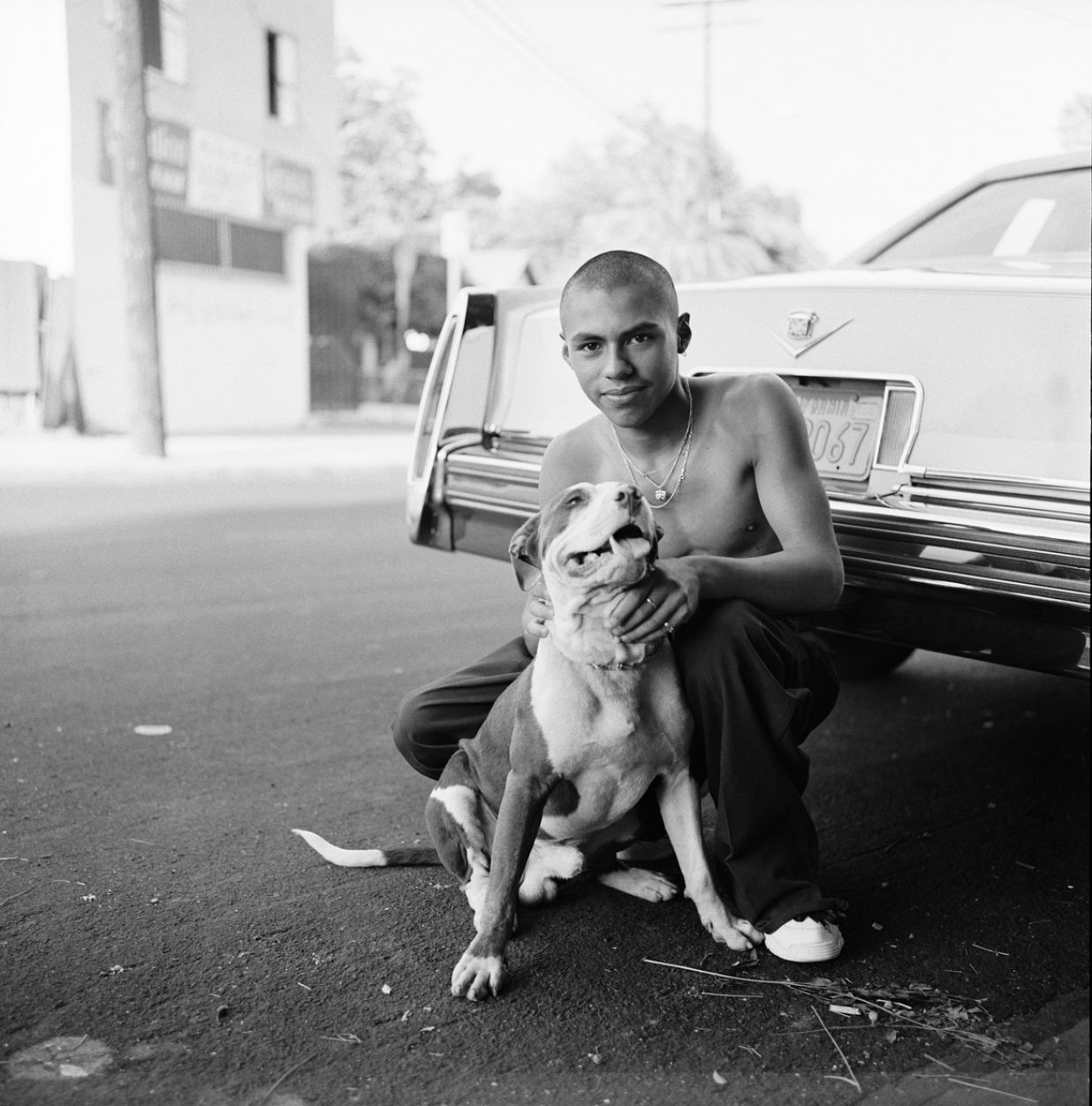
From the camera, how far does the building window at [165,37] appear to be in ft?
25.8

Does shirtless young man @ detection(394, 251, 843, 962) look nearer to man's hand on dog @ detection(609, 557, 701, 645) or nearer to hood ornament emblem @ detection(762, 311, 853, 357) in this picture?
man's hand on dog @ detection(609, 557, 701, 645)

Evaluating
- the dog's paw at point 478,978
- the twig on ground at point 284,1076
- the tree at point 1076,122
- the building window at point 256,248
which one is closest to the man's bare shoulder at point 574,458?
the dog's paw at point 478,978

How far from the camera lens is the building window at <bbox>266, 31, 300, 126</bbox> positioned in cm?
970

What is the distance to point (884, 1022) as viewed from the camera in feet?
Answer: 7.26

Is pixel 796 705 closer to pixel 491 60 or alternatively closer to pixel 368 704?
pixel 368 704

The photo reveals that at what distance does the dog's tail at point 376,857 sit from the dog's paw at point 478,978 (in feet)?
1.75

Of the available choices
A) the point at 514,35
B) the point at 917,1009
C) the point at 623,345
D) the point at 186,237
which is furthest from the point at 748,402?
the point at 186,237

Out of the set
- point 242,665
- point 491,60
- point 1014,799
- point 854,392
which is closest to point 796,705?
point 854,392

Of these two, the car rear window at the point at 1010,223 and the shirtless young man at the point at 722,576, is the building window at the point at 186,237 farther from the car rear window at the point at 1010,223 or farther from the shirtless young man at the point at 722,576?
the shirtless young man at the point at 722,576

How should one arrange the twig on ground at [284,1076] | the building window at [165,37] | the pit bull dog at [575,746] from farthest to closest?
the building window at [165,37] < the pit bull dog at [575,746] < the twig on ground at [284,1076]

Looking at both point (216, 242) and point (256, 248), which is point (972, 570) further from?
point (256, 248)

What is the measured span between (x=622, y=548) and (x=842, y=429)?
1171mm

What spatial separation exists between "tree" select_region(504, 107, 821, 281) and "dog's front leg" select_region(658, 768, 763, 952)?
82.6 feet

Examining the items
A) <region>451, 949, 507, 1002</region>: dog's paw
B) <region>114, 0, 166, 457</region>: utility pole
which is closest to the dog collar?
<region>451, 949, 507, 1002</region>: dog's paw
